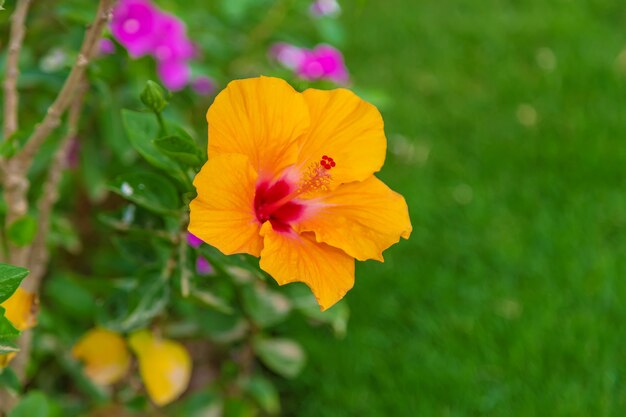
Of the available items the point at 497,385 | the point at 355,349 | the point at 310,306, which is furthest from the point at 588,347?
the point at 310,306

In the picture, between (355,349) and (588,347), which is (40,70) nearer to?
(355,349)

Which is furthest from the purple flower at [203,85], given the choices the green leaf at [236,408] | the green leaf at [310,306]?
the green leaf at [236,408]

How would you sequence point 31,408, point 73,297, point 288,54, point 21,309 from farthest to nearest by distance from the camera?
point 288,54
point 73,297
point 31,408
point 21,309

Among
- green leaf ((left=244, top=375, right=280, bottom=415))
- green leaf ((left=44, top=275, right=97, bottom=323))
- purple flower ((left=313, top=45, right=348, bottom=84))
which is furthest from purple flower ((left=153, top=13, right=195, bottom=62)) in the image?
green leaf ((left=244, top=375, right=280, bottom=415))

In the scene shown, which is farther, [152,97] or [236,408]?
[236,408]

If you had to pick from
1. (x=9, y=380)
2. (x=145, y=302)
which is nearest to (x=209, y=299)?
(x=145, y=302)

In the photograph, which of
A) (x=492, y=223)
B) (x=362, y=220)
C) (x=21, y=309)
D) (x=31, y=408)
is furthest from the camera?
(x=492, y=223)

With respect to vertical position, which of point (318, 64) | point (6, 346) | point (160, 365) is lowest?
point (160, 365)

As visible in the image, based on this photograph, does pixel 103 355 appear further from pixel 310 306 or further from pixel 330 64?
pixel 330 64
